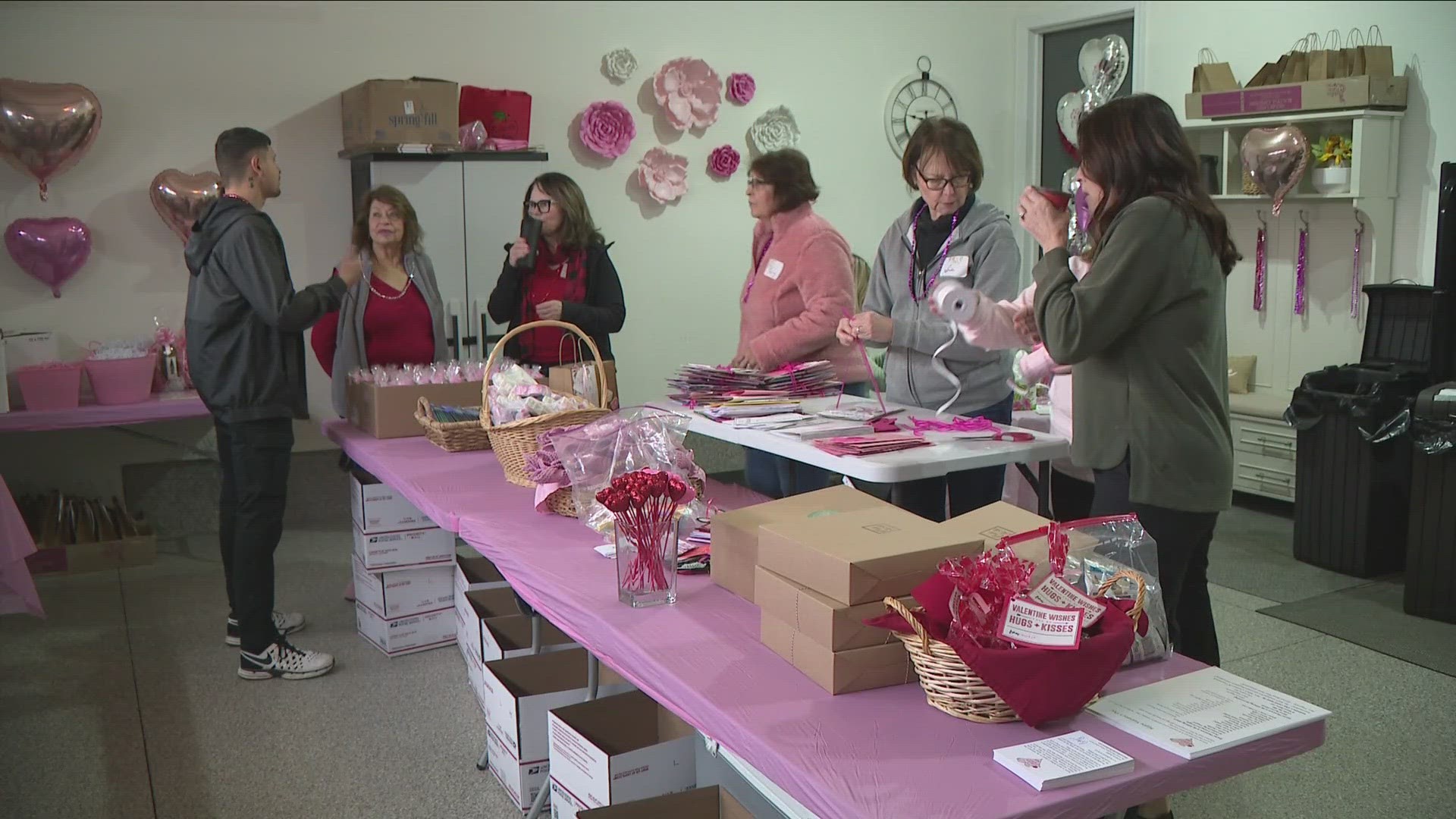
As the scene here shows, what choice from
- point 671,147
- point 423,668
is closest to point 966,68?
point 671,147

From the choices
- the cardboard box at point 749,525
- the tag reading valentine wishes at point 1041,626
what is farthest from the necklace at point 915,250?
the tag reading valentine wishes at point 1041,626

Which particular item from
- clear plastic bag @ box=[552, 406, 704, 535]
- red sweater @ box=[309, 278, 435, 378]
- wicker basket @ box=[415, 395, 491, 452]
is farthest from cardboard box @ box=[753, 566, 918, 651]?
red sweater @ box=[309, 278, 435, 378]

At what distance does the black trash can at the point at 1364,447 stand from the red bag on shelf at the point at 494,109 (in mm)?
3683

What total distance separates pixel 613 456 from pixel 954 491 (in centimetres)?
109

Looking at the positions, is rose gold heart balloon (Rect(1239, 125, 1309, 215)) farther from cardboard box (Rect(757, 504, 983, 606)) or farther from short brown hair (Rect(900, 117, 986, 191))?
cardboard box (Rect(757, 504, 983, 606))

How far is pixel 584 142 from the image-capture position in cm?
616

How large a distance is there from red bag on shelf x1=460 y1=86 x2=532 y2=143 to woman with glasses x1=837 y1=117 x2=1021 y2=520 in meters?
2.81

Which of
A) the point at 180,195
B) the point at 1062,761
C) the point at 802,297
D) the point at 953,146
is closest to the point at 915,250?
the point at 953,146

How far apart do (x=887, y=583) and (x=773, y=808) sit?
0.52m

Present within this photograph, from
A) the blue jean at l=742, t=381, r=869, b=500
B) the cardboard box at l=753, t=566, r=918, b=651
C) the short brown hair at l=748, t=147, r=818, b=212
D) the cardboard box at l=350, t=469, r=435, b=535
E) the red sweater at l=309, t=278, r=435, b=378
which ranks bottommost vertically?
the cardboard box at l=350, t=469, r=435, b=535

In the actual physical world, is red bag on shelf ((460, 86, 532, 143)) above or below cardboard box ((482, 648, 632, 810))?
above

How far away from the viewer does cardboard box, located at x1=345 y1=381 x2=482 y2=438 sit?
371 centimetres

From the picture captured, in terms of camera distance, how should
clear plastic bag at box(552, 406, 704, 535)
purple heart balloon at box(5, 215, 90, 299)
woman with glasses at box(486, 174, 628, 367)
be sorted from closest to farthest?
clear plastic bag at box(552, 406, 704, 535), woman with glasses at box(486, 174, 628, 367), purple heart balloon at box(5, 215, 90, 299)

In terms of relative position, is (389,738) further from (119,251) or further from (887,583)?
(119,251)
